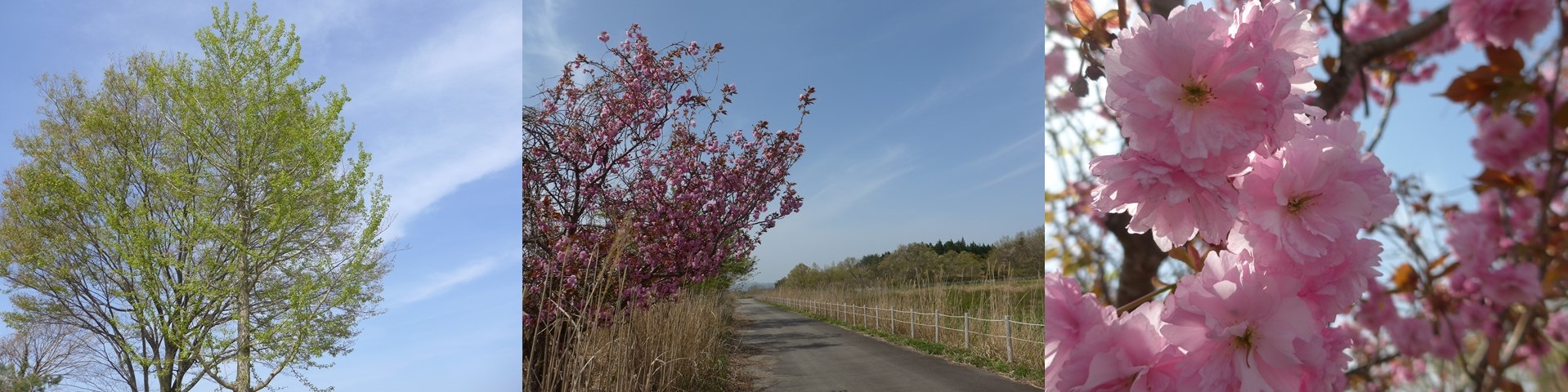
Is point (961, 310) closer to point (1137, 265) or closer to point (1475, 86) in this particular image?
point (1137, 265)

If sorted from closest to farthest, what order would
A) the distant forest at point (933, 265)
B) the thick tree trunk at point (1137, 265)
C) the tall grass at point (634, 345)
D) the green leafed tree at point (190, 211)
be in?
the thick tree trunk at point (1137, 265), the tall grass at point (634, 345), the distant forest at point (933, 265), the green leafed tree at point (190, 211)

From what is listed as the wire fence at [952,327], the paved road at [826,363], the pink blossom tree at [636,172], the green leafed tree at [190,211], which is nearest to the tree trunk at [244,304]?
the green leafed tree at [190,211]

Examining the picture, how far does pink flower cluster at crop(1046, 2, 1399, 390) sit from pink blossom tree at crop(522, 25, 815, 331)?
2.36 m

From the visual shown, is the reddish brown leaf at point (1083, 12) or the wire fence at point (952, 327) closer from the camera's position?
the reddish brown leaf at point (1083, 12)

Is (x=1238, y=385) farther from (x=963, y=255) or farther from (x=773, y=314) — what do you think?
(x=773, y=314)

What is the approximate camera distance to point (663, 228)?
296cm

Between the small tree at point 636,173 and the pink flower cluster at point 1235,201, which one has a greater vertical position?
the small tree at point 636,173

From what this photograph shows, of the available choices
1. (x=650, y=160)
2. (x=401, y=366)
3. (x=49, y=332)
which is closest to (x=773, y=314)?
(x=650, y=160)

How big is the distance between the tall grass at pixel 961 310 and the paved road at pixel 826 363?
0.31ft

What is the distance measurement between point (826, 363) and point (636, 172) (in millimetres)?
1018

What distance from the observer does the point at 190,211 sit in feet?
17.0

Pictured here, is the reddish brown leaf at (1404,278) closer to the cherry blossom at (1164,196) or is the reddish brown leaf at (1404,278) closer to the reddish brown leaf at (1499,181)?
the reddish brown leaf at (1499,181)

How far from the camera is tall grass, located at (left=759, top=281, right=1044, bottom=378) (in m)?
2.88

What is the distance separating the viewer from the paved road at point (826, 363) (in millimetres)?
2779
